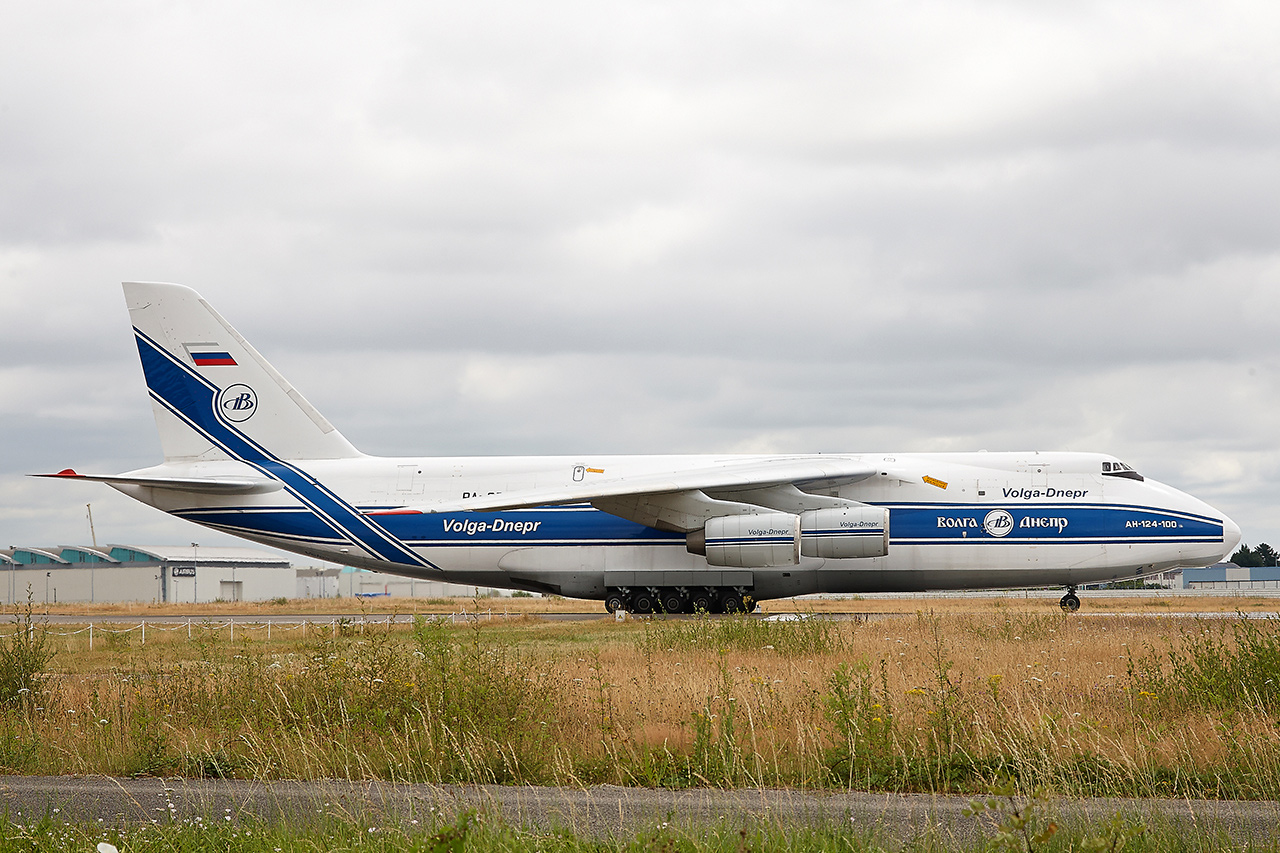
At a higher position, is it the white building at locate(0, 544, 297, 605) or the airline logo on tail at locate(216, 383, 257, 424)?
the airline logo on tail at locate(216, 383, 257, 424)

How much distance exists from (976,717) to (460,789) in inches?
156

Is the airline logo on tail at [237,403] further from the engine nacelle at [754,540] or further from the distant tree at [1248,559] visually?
the distant tree at [1248,559]

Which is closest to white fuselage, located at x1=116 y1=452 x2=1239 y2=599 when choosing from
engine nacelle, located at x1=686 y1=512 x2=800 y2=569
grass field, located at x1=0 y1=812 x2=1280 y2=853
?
engine nacelle, located at x1=686 y1=512 x2=800 y2=569

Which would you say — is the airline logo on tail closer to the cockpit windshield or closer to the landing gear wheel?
the landing gear wheel

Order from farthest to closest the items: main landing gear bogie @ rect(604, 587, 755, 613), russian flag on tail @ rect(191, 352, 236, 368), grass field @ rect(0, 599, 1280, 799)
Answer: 1. russian flag on tail @ rect(191, 352, 236, 368)
2. main landing gear bogie @ rect(604, 587, 755, 613)
3. grass field @ rect(0, 599, 1280, 799)

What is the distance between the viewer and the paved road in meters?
6.29

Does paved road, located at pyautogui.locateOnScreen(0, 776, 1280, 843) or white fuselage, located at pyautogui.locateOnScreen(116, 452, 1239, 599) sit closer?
paved road, located at pyautogui.locateOnScreen(0, 776, 1280, 843)

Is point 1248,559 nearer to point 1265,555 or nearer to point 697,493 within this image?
point 1265,555

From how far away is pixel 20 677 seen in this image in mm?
11977

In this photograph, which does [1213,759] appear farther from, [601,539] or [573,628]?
[601,539]

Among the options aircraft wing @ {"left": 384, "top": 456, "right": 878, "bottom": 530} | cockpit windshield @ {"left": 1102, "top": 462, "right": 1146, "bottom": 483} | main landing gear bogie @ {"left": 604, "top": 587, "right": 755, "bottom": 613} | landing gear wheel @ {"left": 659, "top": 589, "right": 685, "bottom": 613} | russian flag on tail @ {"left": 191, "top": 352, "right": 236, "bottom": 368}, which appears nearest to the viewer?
aircraft wing @ {"left": 384, "top": 456, "right": 878, "bottom": 530}

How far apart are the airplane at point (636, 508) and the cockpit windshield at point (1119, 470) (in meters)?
0.05

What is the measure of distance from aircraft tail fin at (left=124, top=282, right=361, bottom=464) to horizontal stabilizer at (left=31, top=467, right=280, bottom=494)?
3.59ft

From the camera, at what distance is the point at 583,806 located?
696cm
